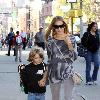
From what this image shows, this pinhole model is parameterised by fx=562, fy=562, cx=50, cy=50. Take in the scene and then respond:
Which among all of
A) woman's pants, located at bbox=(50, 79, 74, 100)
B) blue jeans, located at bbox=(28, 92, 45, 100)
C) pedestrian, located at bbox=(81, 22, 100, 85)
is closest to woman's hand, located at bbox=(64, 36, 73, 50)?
woman's pants, located at bbox=(50, 79, 74, 100)

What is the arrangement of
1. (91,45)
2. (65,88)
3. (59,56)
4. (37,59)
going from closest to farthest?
(37,59), (59,56), (65,88), (91,45)

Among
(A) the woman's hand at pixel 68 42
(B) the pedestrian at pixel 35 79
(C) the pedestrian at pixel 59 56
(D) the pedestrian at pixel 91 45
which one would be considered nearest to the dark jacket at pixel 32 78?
(B) the pedestrian at pixel 35 79

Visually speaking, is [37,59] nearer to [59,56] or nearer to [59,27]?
[59,56]

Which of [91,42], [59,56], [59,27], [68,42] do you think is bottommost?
[91,42]

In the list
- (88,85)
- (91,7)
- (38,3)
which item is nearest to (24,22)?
(38,3)

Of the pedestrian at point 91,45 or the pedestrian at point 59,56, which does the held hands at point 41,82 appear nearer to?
the pedestrian at point 59,56

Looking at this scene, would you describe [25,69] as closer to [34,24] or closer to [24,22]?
[34,24]

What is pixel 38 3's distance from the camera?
167750mm

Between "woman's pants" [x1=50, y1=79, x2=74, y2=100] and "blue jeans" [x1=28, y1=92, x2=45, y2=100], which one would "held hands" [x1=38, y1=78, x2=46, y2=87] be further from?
"woman's pants" [x1=50, y1=79, x2=74, y2=100]

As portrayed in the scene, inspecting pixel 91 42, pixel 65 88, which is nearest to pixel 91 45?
pixel 91 42

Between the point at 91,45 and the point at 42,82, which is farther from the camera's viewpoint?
the point at 91,45

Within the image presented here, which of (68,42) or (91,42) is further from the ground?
(68,42)

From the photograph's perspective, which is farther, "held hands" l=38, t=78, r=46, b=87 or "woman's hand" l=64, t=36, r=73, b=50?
"woman's hand" l=64, t=36, r=73, b=50

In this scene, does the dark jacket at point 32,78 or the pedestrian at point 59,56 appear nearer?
the dark jacket at point 32,78
